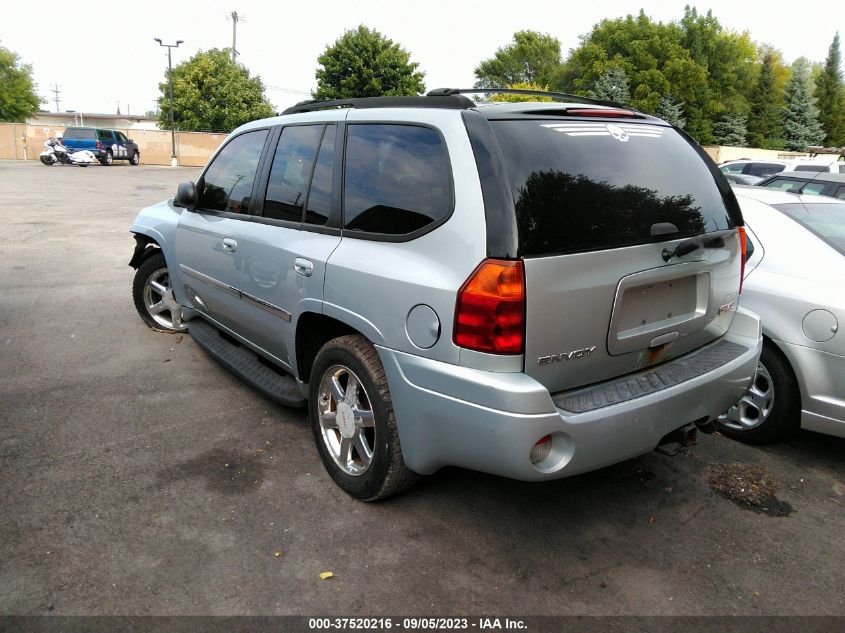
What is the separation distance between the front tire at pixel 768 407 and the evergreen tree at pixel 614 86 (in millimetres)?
54428

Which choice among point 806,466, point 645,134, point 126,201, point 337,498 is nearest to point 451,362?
Result: point 337,498

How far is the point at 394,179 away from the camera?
9.37 ft

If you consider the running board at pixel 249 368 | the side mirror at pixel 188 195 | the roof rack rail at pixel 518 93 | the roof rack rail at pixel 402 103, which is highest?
the roof rack rail at pixel 518 93

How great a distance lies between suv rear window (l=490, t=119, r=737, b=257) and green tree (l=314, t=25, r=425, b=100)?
47329mm

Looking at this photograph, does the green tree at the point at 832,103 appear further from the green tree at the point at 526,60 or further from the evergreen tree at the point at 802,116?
the green tree at the point at 526,60

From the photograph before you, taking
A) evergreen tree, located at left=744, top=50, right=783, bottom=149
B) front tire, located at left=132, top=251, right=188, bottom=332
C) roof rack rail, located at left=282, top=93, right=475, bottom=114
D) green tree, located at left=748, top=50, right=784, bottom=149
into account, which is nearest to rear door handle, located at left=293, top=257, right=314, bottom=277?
roof rack rail, located at left=282, top=93, right=475, bottom=114

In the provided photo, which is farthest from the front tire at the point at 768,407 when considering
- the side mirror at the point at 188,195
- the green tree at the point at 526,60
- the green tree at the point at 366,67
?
the green tree at the point at 526,60

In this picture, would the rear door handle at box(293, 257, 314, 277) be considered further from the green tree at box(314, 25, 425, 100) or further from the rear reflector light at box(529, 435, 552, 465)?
the green tree at box(314, 25, 425, 100)

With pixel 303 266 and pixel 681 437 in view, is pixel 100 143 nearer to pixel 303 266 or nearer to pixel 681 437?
pixel 303 266

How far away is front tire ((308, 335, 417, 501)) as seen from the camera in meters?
2.82

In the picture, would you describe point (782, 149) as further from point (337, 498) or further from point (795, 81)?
point (337, 498)

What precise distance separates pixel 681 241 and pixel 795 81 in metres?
65.9

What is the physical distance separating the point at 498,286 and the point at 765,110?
7282cm

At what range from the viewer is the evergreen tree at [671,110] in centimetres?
5412
